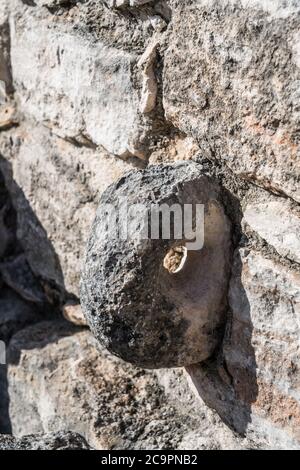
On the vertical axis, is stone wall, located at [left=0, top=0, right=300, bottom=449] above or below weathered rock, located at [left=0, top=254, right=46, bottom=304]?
above

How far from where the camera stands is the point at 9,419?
6.21ft

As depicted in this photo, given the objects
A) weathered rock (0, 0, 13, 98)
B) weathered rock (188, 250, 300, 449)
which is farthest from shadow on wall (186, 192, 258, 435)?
weathered rock (0, 0, 13, 98)

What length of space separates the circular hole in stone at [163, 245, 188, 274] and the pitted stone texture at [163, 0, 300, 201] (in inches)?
6.4

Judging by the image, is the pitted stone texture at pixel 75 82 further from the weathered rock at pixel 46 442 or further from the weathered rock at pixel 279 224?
the weathered rock at pixel 46 442

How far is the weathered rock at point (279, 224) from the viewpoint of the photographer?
1.26m

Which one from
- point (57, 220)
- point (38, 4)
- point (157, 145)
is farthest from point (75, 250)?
point (38, 4)

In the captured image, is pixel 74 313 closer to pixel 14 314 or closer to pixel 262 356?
pixel 14 314

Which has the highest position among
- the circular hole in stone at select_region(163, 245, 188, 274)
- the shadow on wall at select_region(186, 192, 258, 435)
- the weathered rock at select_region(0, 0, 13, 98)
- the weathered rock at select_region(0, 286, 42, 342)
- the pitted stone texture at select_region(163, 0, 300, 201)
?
the pitted stone texture at select_region(163, 0, 300, 201)

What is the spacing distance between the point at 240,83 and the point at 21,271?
93 cm

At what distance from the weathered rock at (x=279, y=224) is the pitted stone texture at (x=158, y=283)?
79mm

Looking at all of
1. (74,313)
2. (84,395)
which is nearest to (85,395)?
(84,395)

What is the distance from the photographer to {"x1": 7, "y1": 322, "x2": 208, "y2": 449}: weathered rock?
5.23 ft

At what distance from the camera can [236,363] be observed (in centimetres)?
141

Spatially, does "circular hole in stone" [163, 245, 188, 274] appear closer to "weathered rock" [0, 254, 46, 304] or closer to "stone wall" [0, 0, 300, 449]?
"stone wall" [0, 0, 300, 449]
